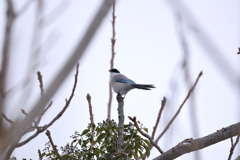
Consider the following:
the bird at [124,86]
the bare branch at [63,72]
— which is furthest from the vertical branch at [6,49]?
the bird at [124,86]

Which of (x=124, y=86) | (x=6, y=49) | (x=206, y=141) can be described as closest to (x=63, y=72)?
(x=6, y=49)

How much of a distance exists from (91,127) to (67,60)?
2.27 metres

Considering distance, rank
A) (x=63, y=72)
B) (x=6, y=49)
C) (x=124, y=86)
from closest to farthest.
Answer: (x=63, y=72) < (x=6, y=49) < (x=124, y=86)

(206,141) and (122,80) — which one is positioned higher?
(122,80)

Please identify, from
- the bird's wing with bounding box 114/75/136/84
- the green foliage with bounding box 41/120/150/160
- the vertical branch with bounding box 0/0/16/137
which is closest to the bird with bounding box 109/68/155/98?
the bird's wing with bounding box 114/75/136/84

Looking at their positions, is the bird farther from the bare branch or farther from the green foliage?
the bare branch

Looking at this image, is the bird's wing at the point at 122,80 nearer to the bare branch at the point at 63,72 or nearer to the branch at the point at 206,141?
the branch at the point at 206,141

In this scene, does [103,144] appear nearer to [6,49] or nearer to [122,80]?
[6,49]

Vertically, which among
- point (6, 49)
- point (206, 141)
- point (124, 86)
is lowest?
point (206, 141)

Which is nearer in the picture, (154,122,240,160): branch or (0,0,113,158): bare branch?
(0,0,113,158): bare branch

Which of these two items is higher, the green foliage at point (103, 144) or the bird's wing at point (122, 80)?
the bird's wing at point (122, 80)

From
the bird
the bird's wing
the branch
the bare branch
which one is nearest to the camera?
the bare branch

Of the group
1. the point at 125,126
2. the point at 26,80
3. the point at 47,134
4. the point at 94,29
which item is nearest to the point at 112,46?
the point at 125,126

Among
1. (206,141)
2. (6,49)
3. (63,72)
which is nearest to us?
(63,72)
